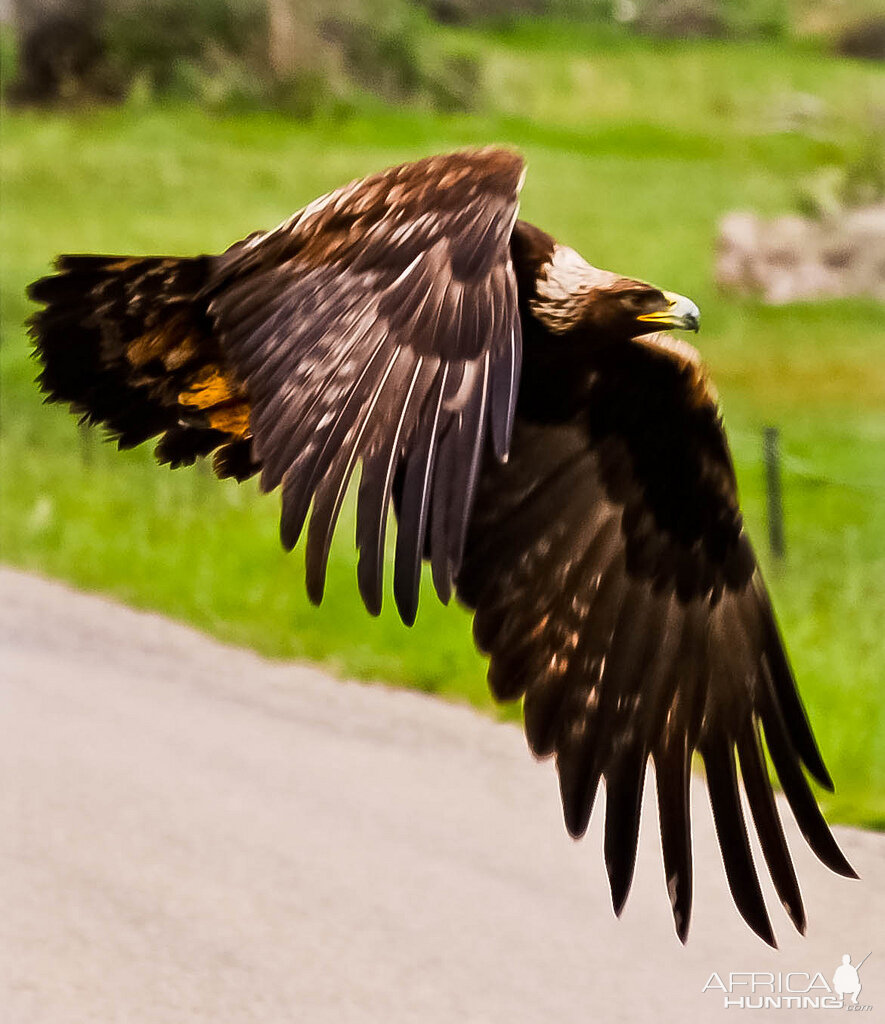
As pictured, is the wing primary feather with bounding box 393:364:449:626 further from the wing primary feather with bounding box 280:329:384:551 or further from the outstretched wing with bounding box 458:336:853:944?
the outstretched wing with bounding box 458:336:853:944

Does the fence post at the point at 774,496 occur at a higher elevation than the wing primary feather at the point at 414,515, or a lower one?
lower

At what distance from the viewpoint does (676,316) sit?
1836 millimetres

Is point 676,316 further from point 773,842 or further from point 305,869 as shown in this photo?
point 305,869

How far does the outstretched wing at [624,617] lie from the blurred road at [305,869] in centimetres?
46

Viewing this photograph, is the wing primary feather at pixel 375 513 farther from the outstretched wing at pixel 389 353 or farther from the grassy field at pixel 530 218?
the grassy field at pixel 530 218

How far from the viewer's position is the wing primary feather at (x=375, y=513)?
1380mm

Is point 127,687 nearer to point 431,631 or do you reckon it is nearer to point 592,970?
point 431,631

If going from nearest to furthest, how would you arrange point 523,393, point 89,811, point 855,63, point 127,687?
1. point 523,393
2. point 89,811
3. point 127,687
4. point 855,63

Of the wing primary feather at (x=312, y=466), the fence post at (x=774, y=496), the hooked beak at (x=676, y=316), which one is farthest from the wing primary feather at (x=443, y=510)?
the fence post at (x=774, y=496)

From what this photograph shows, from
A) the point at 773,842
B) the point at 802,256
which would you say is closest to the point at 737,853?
the point at 773,842

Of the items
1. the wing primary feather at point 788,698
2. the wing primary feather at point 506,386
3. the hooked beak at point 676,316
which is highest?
the wing primary feather at point 506,386

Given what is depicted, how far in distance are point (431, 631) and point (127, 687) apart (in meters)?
0.71

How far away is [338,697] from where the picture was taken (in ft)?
10.6

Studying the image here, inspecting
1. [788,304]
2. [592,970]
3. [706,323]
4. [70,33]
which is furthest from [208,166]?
[592,970]
